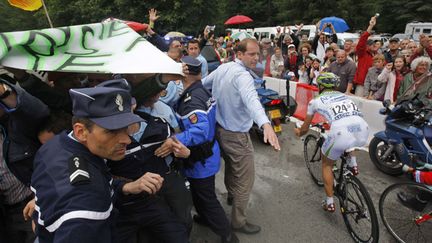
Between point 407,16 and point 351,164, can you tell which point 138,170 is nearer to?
point 351,164

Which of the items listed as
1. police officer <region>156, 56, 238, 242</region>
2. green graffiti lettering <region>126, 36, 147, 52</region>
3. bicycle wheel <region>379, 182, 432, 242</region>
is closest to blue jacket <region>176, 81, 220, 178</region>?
police officer <region>156, 56, 238, 242</region>

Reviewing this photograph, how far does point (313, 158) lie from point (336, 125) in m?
1.24

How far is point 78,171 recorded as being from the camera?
1356 millimetres

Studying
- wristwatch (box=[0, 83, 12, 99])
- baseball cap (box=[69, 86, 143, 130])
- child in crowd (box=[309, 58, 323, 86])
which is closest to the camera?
baseball cap (box=[69, 86, 143, 130])

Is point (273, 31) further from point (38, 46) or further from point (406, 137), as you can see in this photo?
point (38, 46)

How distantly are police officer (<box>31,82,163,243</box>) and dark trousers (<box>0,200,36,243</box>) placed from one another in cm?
100

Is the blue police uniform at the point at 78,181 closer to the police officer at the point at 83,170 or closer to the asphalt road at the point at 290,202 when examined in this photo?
the police officer at the point at 83,170

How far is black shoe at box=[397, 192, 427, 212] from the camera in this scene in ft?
10.0

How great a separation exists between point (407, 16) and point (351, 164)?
31.2 m

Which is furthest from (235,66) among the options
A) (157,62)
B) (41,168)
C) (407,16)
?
(407,16)

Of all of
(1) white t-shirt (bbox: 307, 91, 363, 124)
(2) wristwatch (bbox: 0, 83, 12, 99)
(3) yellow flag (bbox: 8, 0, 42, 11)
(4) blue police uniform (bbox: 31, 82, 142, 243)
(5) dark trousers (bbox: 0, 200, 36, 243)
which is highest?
(3) yellow flag (bbox: 8, 0, 42, 11)

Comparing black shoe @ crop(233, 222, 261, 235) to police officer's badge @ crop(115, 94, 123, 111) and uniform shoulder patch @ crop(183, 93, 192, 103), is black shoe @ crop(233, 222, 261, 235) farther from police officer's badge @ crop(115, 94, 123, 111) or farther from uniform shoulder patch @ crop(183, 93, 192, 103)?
police officer's badge @ crop(115, 94, 123, 111)

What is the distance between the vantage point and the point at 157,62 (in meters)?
1.92

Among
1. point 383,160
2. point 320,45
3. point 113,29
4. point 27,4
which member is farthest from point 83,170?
point 320,45
